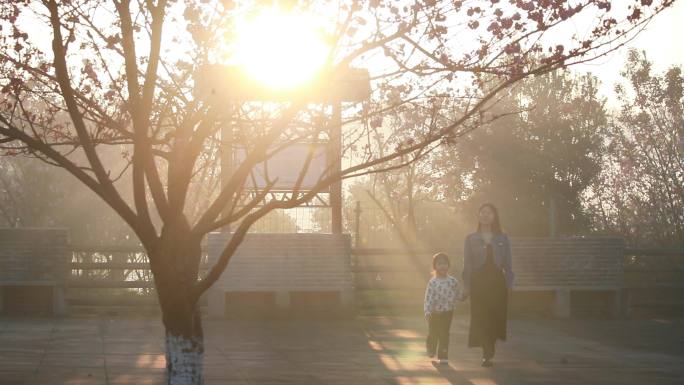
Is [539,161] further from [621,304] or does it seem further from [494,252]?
[494,252]

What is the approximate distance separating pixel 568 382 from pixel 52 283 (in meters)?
11.0

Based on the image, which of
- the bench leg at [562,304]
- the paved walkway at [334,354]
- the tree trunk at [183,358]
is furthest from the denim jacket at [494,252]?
the bench leg at [562,304]

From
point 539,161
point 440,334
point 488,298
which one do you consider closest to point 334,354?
point 440,334

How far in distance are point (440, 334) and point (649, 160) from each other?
77.1ft

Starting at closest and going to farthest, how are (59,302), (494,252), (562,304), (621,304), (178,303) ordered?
(178,303), (494,252), (59,302), (562,304), (621,304)

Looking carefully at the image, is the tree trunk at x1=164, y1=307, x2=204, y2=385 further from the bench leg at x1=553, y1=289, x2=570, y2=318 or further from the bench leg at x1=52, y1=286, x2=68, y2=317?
the bench leg at x1=553, y1=289, x2=570, y2=318

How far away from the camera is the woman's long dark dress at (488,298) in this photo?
13930 mm

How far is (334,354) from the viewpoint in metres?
14.6

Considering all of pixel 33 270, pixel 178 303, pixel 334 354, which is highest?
pixel 33 270

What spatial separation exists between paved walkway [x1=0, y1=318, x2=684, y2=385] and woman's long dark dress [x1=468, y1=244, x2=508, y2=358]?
0.40 metres

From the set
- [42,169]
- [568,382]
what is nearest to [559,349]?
[568,382]

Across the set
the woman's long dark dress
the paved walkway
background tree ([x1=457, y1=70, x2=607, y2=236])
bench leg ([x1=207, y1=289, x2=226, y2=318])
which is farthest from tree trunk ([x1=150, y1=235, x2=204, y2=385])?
background tree ([x1=457, y1=70, x2=607, y2=236])

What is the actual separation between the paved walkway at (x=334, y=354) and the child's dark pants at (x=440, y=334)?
8.0 inches

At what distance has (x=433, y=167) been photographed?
45.0m
